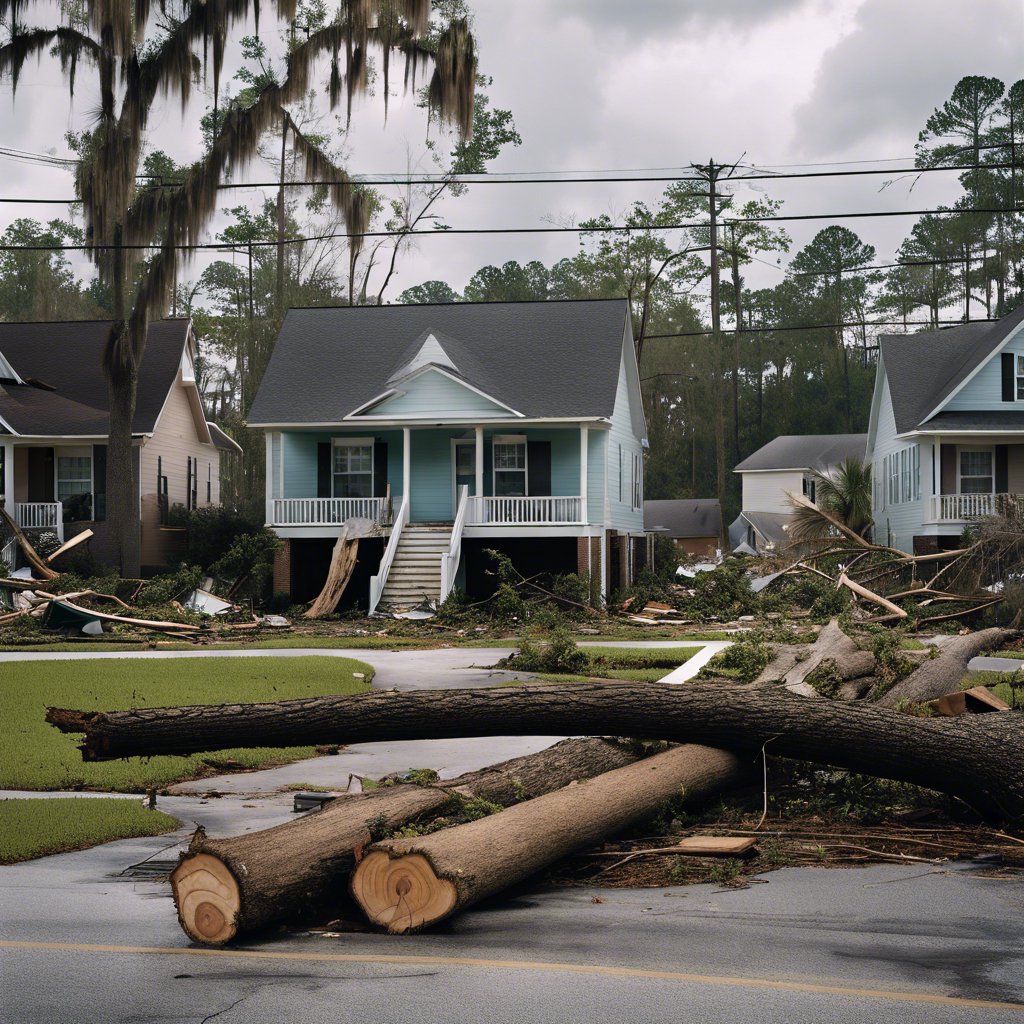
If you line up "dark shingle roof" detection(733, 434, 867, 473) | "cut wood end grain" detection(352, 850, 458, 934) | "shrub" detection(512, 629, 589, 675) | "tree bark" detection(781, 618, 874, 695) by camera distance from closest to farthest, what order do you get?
"cut wood end grain" detection(352, 850, 458, 934) < "tree bark" detection(781, 618, 874, 695) < "shrub" detection(512, 629, 589, 675) < "dark shingle roof" detection(733, 434, 867, 473)

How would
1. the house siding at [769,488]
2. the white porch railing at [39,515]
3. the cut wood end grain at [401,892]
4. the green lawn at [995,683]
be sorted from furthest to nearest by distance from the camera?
the house siding at [769,488] < the white porch railing at [39,515] < the green lawn at [995,683] < the cut wood end grain at [401,892]

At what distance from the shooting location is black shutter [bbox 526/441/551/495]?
109 ft

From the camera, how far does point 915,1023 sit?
4809 mm

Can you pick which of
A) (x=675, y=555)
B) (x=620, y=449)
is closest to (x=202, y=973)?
(x=620, y=449)

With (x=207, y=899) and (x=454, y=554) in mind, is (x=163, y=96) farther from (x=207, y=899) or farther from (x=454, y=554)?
(x=207, y=899)

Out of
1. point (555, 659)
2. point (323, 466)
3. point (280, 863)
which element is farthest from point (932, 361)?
point (280, 863)

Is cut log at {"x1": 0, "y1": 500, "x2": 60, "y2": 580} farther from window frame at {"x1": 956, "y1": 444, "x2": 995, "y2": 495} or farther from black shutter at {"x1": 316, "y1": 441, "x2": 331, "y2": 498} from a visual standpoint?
window frame at {"x1": 956, "y1": 444, "x2": 995, "y2": 495}

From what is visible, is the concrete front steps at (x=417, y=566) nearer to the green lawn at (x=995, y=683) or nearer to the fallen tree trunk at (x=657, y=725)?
the green lawn at (x=995, y=683)

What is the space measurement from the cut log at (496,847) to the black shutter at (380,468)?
25.6 meters

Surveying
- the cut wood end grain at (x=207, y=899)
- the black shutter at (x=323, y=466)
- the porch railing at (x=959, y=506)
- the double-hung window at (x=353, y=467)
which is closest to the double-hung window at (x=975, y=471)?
the porch railing at (x=959, y=506)

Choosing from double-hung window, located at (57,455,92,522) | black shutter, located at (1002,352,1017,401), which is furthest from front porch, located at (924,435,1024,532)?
double-hung window, located at (57,455,92,522)

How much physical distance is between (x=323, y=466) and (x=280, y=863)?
28241mm

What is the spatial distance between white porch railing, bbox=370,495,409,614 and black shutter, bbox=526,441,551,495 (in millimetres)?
3278

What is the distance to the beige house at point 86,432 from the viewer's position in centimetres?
3509
